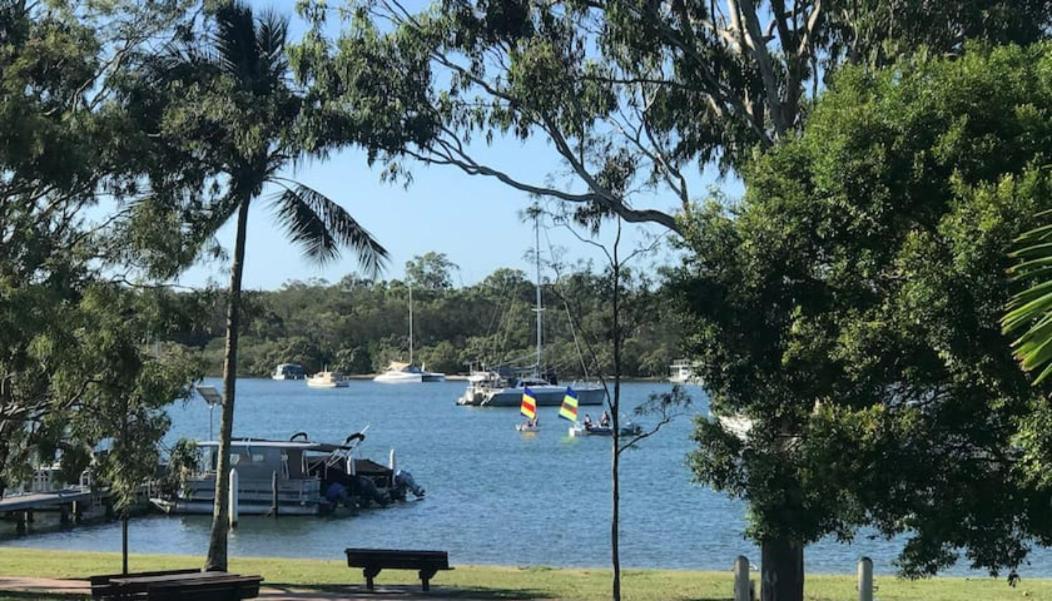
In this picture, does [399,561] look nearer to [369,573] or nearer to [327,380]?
[369,573]

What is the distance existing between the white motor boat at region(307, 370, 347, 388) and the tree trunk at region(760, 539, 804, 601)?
5633 inches

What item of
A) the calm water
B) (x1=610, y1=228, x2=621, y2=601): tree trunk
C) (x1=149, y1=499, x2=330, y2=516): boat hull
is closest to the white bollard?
the calm water

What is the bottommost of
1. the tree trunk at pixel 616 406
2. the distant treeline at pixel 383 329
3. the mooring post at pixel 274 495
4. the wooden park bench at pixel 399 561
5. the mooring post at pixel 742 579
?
the mooring post at pixel 274 495

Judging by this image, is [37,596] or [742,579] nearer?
[742,579]

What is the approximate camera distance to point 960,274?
10859 mm

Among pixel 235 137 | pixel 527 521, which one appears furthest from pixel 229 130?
pixel 527 521

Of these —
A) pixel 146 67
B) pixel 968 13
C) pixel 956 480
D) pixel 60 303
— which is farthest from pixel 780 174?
pixel 146 67

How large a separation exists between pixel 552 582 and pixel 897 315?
Answer: 12166 mm

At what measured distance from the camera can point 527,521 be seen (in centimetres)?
3850

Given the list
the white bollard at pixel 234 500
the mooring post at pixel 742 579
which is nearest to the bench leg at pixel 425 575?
the mooring post at pixel 742 579

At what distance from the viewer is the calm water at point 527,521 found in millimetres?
31500

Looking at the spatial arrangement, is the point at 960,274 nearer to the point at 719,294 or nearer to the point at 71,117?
the point at 719,294

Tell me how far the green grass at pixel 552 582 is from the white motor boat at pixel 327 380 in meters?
131

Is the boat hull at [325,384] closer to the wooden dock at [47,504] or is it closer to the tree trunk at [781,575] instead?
the wooden dock at [47,504]
